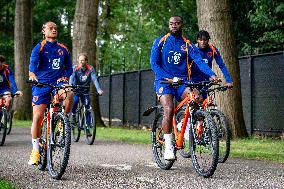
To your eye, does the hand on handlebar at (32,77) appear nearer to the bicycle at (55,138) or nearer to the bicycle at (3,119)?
the bicycle at (55,138)

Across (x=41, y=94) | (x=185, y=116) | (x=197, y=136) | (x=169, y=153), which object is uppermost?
(x=41, y=94)

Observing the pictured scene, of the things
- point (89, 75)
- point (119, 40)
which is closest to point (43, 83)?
point (89, 75)

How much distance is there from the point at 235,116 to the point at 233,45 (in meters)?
1.53

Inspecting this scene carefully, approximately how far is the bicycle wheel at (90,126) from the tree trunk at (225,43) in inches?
107

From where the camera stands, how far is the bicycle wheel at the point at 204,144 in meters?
6.61

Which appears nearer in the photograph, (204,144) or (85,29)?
(204,144)

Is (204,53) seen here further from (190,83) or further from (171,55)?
(190,83)

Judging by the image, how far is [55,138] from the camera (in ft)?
23.4

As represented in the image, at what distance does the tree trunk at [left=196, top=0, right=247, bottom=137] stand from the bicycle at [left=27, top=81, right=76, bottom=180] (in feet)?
19.4

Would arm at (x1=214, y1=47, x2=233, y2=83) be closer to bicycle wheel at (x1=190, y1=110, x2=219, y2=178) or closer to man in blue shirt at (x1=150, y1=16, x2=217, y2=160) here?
man in blue shirt at (x1=150, y1=16, x2=217, y2=160)

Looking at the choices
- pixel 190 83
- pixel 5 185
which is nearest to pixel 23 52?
pixel 190 83

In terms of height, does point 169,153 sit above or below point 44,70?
below

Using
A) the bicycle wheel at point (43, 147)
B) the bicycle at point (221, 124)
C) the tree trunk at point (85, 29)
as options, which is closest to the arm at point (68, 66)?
the bicycle wheel at point (43, 147)

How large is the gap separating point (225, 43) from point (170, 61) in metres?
5.35
